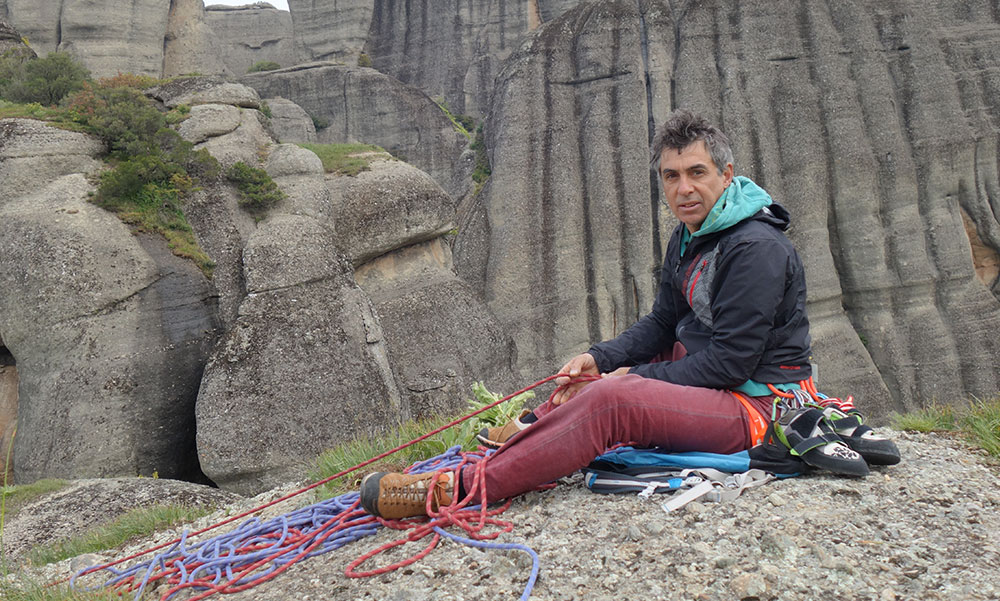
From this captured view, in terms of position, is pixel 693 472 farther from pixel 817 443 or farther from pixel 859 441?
pixel 859 441

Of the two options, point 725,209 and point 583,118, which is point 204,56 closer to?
point 583,118

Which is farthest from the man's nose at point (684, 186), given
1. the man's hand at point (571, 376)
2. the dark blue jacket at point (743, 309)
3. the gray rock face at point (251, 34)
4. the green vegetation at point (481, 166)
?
the gray rock face at point (251, 34)

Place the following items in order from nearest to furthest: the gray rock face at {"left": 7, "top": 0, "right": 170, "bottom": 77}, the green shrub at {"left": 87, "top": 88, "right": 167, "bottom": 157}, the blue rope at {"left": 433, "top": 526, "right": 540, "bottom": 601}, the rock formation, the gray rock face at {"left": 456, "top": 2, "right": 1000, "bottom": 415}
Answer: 1. the blue rope at {"left": 433, "top": 526, "right": 540, "bottom": 601}
2. the green shrub at {"left": 87, "top": 88, "right": 167, "bottom": 157}
3. the rock formation
4. the gray rock face at {"left": 456, "top": 2, "right": 1000, "bottom": 415}
5. the gray rock face at {"left": 7, "top": 0, "right": 170, "bottom": 77}

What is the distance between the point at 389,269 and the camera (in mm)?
15328

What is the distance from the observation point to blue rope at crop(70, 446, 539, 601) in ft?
13.0

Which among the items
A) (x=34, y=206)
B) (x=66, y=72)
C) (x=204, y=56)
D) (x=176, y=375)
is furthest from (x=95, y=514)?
(x=204, y=56)

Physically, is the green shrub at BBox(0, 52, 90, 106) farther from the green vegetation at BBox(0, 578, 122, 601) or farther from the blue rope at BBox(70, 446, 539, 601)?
the blue rope at BBox(70, 446, 539, 601)

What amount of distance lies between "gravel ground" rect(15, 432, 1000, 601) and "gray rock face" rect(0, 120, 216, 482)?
7.78 metres

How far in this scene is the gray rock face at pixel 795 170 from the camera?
1822 cm

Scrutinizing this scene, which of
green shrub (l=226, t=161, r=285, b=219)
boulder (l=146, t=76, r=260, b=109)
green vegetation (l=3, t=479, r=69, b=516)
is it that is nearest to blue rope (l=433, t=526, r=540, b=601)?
green vegetation (l=3, t=479, r=69, b=516)

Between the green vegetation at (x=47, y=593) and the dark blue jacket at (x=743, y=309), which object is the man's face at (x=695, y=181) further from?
the green vegetation at (x=47, y=593)

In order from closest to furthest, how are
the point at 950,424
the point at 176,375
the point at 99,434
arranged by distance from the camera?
the point at 950,424 → the point at 99,434 → the point at 176,375

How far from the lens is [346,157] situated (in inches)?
618

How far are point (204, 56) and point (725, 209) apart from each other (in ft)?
98.1
